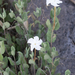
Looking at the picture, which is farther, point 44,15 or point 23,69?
point 44,15

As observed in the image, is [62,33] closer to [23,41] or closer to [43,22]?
[43,22]

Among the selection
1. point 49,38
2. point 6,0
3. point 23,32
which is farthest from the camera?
point 6,0

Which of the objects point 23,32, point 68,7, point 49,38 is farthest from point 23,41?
point 68,7

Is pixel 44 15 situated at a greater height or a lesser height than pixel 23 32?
greater

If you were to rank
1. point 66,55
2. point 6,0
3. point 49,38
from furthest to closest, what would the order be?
point 6,0 → point 66,55 → point 49,38

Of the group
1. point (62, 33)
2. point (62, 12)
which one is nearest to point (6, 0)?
point (62, 12)

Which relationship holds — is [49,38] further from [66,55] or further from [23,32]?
[23,32]

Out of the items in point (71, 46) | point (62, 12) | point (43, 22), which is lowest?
point (71, 46)
